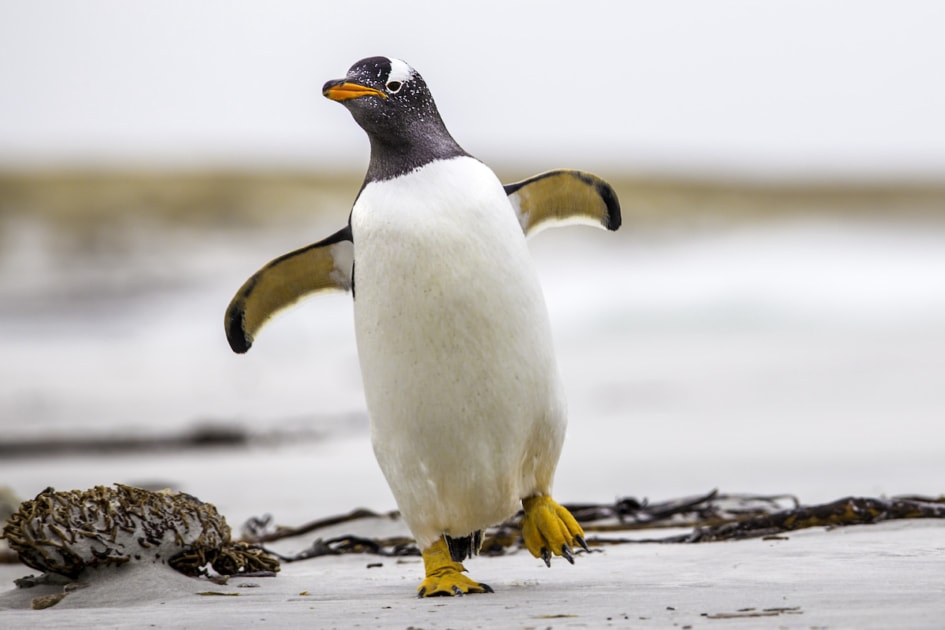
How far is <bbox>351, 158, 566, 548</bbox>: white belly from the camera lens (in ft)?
11.9

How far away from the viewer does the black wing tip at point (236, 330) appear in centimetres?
418

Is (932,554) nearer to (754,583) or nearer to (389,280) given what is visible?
(754,583)

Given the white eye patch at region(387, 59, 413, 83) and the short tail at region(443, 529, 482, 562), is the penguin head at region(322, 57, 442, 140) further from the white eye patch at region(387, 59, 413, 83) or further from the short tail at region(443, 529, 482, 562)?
the short tail at region(443, 529, 482, 562)

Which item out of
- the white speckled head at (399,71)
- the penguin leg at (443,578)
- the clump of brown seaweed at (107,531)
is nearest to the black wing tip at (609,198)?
the white speckled head at (399,71)

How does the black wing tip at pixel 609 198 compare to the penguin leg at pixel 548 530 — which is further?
the black wing tip at pixel 609 198

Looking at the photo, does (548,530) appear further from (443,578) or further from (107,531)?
(107,531)

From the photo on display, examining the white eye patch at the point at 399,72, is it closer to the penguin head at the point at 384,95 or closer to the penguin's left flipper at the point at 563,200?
the penguin head at the point at 384,95

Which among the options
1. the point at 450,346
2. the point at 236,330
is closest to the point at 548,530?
the point at 450,346

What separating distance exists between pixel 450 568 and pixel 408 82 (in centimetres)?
137

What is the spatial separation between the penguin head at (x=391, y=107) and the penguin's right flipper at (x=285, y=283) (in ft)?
1.27

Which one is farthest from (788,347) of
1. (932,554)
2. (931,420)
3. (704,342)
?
(932,554)

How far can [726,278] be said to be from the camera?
72.4ft

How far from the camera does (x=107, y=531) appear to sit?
3717mm

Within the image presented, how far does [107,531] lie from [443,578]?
0.95 meters
